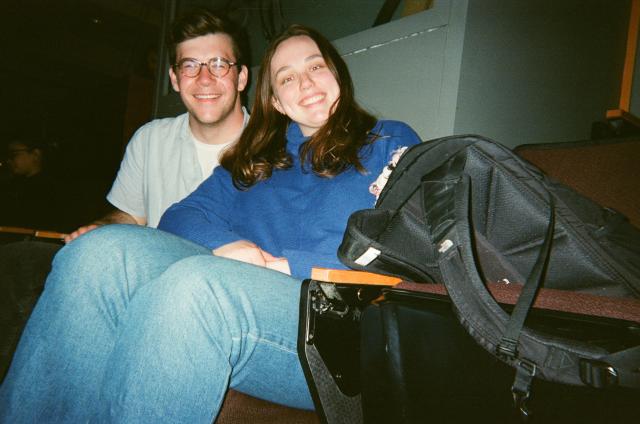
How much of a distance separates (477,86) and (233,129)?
0.97m

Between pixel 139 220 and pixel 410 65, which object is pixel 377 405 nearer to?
pixel 410 65

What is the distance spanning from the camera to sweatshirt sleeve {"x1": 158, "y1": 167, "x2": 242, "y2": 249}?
1016 millimetres

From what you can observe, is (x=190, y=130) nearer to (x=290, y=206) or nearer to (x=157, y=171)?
(x=157, y=171)

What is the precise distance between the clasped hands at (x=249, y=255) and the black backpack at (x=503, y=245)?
25 cm

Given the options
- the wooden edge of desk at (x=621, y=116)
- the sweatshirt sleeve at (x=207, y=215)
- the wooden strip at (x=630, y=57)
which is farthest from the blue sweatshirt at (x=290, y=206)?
the wooden strip at (x=630, y=57)

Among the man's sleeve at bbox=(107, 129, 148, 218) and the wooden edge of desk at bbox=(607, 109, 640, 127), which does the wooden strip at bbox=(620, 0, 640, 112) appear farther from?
the man's sleeve at bbox=(107, 129, 148, 218)

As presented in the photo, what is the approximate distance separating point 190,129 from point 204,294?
1213 mm

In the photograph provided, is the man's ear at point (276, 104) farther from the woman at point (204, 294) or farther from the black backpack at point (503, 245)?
the black backpack at point (503, 245)

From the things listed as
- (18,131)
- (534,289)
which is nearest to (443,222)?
(534,289)

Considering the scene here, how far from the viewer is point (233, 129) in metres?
1.62

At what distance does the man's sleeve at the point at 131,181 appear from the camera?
166 cm

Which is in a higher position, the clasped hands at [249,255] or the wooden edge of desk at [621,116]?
the wooden edge of desk at [621,116]

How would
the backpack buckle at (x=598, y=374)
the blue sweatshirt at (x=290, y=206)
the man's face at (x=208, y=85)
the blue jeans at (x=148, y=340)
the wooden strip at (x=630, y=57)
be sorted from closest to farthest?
the backpack buckle at (x=598, y=374), the blue jeans at (x=148, y=340), the blue sweatshirt at (x=290, y=206), the man's face at (x=208, y=85), the wooden strip at (x=630, y=57)

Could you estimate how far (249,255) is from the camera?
907mm
